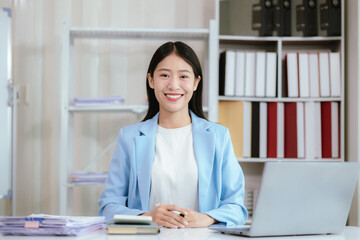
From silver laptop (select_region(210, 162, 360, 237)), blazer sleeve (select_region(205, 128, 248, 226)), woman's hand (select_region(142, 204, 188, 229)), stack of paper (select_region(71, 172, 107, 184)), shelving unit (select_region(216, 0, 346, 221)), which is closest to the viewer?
silver laptop (select_region(210, 162, 360, 237))

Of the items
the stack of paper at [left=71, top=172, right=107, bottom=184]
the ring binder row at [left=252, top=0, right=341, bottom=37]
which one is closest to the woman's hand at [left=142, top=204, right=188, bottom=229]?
the stack of paper at [left=71, top=172, right=107, bottom=184]

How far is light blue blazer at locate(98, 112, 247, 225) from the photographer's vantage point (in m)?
1.69

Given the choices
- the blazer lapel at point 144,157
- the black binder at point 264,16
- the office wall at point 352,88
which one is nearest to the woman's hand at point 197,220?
the blazer lapel at point 144,157

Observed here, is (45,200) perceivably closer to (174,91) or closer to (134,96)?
(134,96)

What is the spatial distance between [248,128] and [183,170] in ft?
4.84

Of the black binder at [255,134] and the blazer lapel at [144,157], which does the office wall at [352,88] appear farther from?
the blazer lapel at [144,157]

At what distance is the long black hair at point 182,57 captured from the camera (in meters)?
1.79

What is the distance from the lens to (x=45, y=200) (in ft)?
10.9

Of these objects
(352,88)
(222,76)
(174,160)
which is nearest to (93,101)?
(222,76)

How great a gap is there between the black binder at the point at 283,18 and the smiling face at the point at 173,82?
152cm

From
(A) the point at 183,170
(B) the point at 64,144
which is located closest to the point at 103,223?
(A) the point at 183,170

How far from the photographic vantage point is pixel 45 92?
3.33 meters

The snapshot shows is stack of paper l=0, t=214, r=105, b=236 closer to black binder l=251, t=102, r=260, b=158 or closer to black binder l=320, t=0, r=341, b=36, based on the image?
black binder l=251, t=102, r=260, b=158

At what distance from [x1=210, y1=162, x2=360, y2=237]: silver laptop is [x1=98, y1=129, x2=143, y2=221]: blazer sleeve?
54 cm
